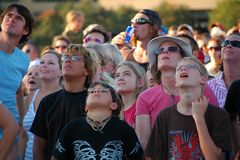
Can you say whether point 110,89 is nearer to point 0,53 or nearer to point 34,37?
point 0,53

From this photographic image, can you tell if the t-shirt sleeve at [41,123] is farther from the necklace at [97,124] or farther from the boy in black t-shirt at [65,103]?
the necklace at [97,124]

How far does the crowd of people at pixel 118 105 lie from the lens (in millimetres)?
6000

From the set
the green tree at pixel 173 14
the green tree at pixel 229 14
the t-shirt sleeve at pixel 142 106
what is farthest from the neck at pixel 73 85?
the green tree at pixel 173 14

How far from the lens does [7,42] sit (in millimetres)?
7465

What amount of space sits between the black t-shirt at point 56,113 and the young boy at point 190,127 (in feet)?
2.70

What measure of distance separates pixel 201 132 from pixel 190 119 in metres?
0.24

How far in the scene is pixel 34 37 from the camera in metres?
38.3

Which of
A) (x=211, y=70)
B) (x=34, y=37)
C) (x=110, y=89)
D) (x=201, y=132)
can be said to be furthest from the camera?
(x=34, y=37)

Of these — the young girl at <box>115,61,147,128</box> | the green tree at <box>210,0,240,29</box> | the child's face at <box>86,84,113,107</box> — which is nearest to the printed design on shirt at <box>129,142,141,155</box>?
the child's face at <box>86,84,113,107</box>

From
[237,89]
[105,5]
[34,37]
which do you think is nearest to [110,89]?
[237,89]

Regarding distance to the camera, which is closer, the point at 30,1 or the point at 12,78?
the point at 12,78

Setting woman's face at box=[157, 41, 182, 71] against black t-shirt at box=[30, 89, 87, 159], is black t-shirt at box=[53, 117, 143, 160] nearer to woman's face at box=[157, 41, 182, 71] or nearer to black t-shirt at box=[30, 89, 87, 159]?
black t-shirt at box=[30, 89, 87, 159]

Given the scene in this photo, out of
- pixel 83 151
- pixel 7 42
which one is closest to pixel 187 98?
pixel 83 151

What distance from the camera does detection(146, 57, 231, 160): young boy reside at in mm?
5887
